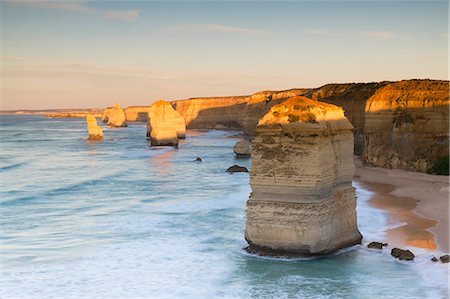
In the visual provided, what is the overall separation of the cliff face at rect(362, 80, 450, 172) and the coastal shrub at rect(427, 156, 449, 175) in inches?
17.4

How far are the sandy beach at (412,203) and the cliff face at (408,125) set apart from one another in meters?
1.09

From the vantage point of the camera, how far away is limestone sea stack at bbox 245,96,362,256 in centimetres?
1596

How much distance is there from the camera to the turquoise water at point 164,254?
14.7m

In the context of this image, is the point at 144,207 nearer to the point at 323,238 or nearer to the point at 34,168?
the point at 323,238

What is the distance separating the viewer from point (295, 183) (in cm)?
1611

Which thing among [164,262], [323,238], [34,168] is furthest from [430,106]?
[34,168]

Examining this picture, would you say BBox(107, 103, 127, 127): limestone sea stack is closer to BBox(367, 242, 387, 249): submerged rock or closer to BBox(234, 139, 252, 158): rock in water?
BBox(234, 139, 252, 158): rock in water

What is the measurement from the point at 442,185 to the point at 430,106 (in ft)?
23.9

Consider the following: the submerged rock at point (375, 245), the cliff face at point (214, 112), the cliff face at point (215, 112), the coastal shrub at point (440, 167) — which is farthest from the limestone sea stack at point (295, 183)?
the cliff face at point (214, 112)

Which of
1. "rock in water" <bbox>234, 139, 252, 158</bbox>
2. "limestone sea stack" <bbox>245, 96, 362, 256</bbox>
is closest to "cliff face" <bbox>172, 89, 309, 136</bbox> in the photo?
"rock in water" <bbox>234, 139, 252, 158</bbox>

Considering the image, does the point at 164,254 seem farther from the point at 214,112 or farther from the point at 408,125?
the point at 214,112

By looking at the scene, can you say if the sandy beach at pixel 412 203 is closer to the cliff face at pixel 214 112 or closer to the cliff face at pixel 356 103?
the cliff face at pixel 356 103

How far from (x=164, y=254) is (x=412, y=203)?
12.6m

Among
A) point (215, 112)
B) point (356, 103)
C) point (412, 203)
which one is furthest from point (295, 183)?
point (215, 112)
